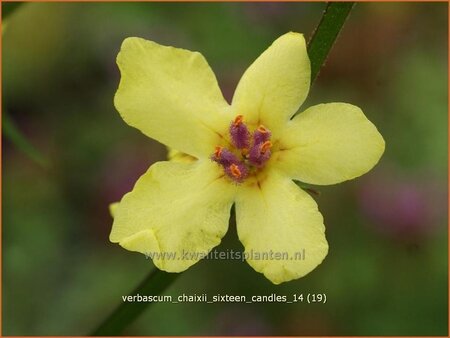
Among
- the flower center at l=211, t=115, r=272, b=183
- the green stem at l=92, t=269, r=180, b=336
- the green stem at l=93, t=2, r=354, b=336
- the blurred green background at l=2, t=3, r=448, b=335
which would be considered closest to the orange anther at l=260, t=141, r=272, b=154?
the flower center at l=211, t=115, r=272, b=183

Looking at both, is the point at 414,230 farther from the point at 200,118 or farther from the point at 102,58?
the point at 200,118

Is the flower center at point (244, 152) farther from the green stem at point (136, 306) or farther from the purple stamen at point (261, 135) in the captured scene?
the green stem at point (136, 306)

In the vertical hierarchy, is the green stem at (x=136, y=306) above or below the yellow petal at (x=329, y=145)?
below

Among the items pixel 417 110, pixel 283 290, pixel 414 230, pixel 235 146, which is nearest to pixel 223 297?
pixel 283 290

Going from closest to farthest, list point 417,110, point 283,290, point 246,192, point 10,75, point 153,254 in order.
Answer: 1. point 153,254
2. point 246,192
3. point 283,290
4. point 417,110
5. point 10,75

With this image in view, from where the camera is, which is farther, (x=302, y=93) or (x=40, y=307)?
(x=40, y=307)

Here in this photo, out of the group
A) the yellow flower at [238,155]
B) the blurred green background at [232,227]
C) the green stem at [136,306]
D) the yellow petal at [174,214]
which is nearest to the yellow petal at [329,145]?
the yellow flower at [238,155]

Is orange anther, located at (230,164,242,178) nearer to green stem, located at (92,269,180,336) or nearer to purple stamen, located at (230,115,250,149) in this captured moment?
purple stamen, located at (230,115,250,149)
